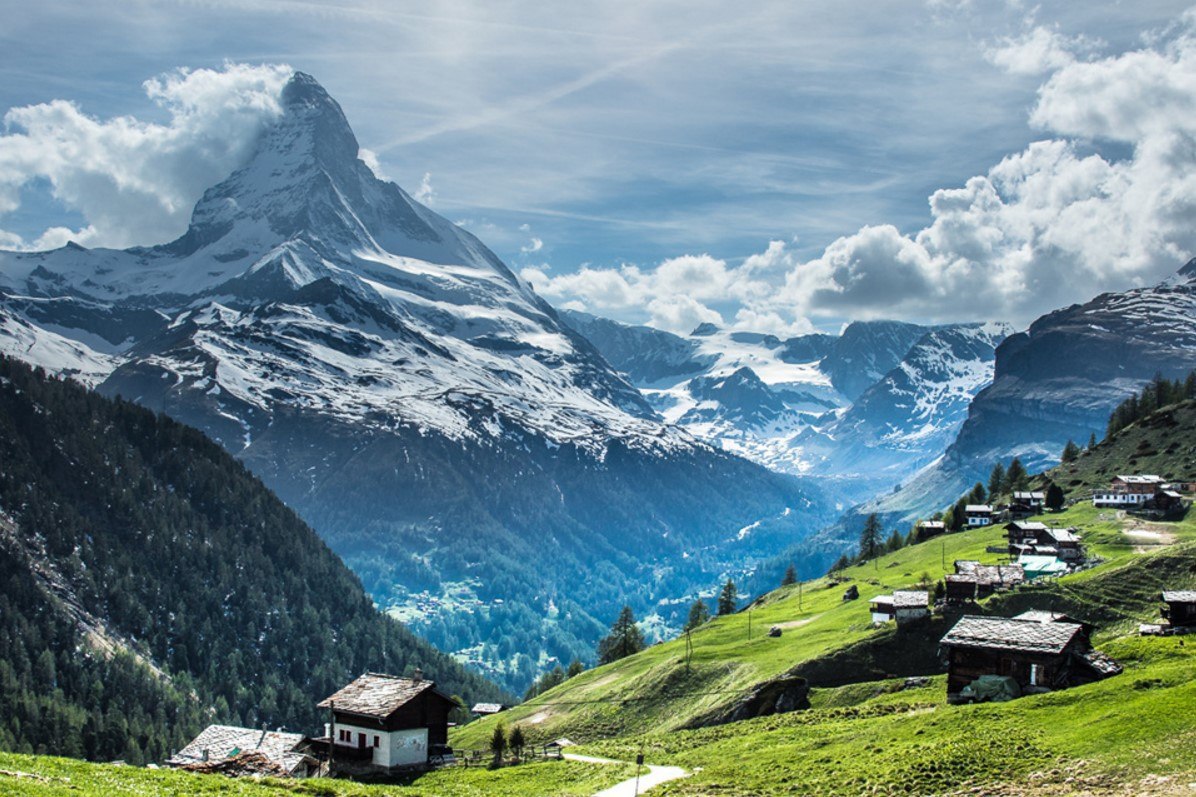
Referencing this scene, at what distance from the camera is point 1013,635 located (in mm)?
65688

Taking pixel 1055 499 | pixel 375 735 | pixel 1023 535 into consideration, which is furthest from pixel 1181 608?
pixel 1055 499

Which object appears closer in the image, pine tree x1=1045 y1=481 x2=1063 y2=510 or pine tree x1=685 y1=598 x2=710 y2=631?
pine tree x1=1045 y1=481 x2=1063 y2=510

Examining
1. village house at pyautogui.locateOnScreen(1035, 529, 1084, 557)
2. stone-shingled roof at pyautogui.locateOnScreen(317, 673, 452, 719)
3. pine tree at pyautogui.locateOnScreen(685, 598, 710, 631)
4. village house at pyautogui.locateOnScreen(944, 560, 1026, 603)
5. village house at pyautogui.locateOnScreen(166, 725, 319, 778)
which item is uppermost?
village house at pyautogui.locateOnScreen(1035, 529, 1084, 557)

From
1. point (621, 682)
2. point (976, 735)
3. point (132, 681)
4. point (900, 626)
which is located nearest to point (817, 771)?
point (976, 735)

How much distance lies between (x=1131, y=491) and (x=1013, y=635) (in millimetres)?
111829

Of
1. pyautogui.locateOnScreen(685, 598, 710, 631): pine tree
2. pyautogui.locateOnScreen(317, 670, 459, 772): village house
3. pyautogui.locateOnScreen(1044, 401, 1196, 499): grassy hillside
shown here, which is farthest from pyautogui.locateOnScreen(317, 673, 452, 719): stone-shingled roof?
pyautogui.locateOnScreen(1044, 401, 1196, 499): grassy hillside

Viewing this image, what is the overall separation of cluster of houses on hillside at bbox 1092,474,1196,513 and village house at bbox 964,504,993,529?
22147 millimetres

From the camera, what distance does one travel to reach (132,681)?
198 metres

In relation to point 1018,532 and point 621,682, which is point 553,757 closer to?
point 621,682

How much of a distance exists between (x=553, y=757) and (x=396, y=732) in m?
12.2

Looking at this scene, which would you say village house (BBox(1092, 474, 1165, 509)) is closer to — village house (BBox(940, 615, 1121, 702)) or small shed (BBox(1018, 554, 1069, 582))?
small shed (BBox(1018, 554, 1069, 582))

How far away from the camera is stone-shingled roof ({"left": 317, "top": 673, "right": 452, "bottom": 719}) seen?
6800cm

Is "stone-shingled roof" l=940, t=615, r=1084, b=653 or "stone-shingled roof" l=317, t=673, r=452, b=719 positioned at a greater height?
"stone-shingled roof" l=940, t=615, r=1084, b=653

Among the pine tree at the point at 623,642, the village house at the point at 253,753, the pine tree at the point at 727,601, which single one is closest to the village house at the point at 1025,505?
the pine tree at the point at 727,601
